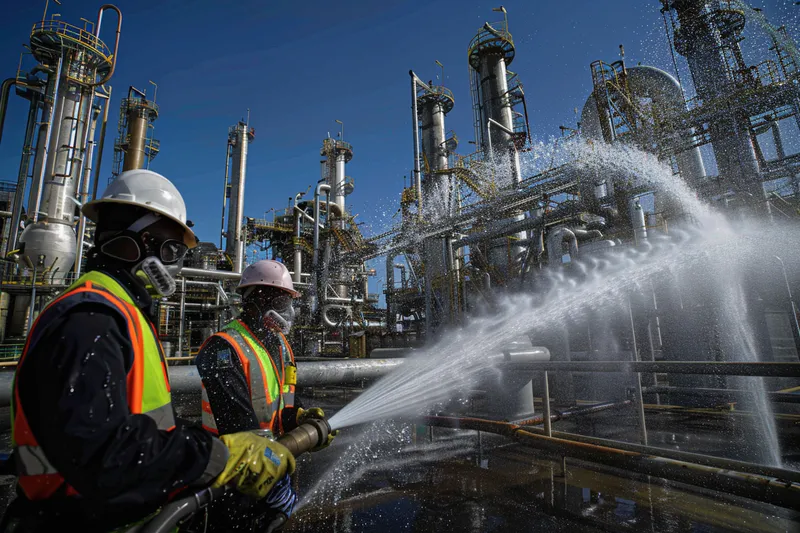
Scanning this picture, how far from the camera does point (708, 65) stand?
54.4ft

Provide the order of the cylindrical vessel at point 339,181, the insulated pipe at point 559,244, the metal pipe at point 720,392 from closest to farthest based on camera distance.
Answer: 1. the metal pipe at point 720,392
2. the insulated pipe at point 559,244
3. the cylindrical vessel at point 339,181

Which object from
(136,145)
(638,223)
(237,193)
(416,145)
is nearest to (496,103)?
(416,145)

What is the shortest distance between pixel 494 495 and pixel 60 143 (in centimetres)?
2115

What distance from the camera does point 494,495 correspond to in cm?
364

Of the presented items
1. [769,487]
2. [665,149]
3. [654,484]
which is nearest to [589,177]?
[665,149]

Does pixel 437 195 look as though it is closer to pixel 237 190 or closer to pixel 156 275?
pixel 237 190

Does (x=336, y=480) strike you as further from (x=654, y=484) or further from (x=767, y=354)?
(x=767, y=354)

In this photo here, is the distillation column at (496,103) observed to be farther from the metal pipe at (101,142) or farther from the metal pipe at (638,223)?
the metal pipe at (101,142)

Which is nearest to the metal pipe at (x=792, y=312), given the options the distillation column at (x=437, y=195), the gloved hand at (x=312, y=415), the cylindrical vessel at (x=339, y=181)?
the distillation column at (x=437, y=195)

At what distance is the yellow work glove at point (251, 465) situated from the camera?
1.39 meters

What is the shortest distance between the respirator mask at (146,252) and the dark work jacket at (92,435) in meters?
0.34

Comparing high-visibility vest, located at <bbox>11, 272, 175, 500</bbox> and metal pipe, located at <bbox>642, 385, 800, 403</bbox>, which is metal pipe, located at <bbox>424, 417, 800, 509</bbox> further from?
metal pipe, located at <bbox>642, 385, 800, 403</bbox>

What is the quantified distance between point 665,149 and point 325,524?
15.6 meters

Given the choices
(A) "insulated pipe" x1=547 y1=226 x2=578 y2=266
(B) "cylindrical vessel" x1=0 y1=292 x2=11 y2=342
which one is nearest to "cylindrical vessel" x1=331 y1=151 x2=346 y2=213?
(B) "cylindrical vessel" x1=0 y1=292 x2=11 y2=342
